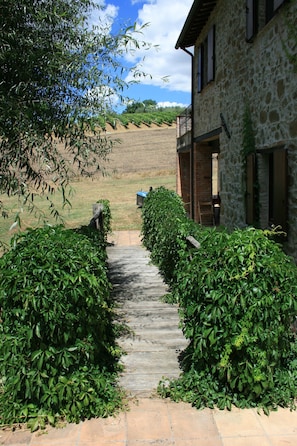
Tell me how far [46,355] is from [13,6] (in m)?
3.61

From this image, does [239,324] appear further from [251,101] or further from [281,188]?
[251,101]

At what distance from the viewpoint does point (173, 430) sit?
3213 millimetres

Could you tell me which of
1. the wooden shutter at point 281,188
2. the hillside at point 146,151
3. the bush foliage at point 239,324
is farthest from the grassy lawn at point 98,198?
the wooden shutter at point 281,188

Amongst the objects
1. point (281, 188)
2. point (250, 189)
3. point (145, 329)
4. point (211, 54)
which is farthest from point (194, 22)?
point (145, 329)

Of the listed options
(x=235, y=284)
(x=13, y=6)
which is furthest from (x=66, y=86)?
(x=235, y=284)

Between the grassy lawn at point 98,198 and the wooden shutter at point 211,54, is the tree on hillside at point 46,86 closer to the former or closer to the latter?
the grassy lawn at point 98,198

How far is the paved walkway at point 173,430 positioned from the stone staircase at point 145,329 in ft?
1.35

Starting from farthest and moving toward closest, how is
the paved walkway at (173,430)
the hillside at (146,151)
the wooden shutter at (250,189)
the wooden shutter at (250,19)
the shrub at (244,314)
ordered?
1. the hillside at (146,151)
2. the wooden shutter at (250,189)
3. the wooden shutter at (250,19)
4. the shrub at (244,314)
5. the paved walkway at (173,430)

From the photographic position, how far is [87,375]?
3.50m

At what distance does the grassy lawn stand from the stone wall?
285cm

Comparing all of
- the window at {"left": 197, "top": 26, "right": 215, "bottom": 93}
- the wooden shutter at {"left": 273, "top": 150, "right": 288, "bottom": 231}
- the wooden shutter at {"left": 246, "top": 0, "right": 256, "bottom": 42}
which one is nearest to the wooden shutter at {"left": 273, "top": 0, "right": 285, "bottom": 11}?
the wooden shutter at {"left": 246, "top": 0, "right": 256, "bottom": 42}

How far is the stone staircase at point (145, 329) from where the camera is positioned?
411 centimetres

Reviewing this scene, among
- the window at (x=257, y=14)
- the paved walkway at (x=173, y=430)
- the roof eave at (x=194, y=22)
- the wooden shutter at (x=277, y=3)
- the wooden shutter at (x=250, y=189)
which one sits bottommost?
the paved walkway at (x=173, y=430)

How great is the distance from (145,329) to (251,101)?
161 inches
